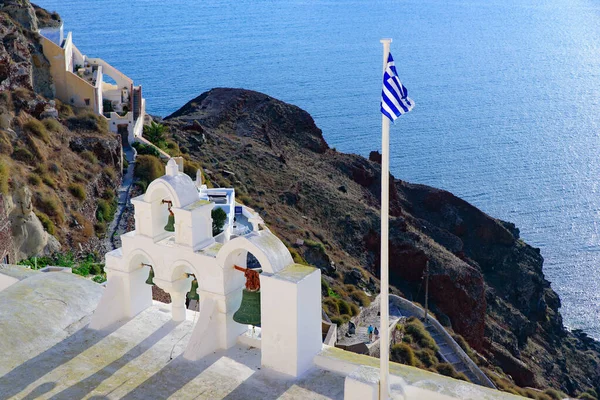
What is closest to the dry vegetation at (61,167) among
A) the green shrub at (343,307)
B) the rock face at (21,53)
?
the rock face at (21,53)

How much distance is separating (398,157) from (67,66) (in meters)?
48.4

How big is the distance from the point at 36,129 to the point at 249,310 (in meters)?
28.5

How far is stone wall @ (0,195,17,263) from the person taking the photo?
2431cm

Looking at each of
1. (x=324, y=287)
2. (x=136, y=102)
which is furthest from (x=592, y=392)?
(x=136, y=102)

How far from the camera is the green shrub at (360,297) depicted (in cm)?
3772

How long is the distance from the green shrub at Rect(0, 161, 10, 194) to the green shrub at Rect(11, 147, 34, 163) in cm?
478

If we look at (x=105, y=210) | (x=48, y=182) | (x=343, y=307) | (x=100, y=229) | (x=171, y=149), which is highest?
(x=48, y=182)

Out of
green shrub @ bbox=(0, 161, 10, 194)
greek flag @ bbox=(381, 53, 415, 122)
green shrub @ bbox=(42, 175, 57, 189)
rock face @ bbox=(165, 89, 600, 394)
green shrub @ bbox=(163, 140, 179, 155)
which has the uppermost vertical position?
greek flag @ bbox=(381, 53, 415, 122)

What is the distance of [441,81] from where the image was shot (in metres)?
112

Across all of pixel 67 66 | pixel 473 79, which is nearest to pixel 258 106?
pixel 67 66

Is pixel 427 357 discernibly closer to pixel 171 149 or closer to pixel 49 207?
pixel 49 207

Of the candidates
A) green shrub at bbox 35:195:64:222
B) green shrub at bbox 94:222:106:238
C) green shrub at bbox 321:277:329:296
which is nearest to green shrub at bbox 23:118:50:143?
green shrub at bbox 35:195:64:222

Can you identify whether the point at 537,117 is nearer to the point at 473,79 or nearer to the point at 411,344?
the point at 473,79

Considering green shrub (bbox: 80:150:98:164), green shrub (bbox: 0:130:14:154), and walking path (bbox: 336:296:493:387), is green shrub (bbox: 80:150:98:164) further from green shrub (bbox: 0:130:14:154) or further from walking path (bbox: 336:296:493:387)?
walking path (bbox: 336:296:493:387)
